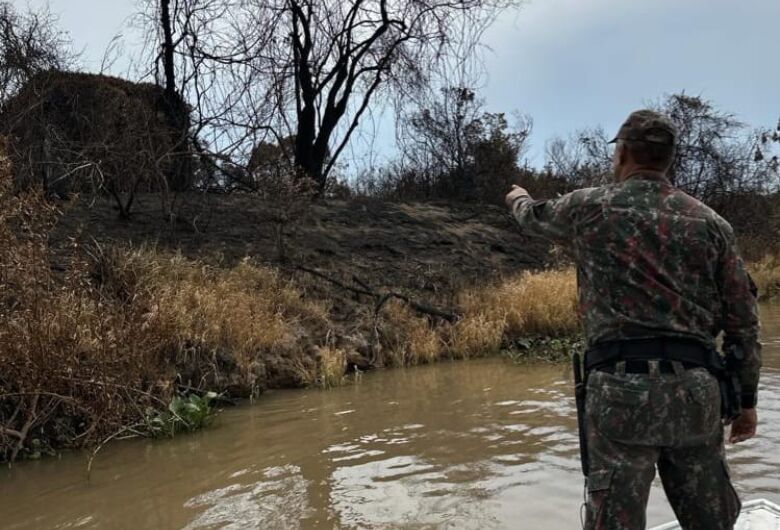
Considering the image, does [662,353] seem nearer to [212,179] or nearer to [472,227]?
[212,179]

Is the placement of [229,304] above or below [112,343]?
above

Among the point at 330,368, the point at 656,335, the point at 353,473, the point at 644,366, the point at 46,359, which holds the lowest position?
the point at 353,473

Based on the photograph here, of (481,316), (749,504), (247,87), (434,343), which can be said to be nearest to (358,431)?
(749,504)

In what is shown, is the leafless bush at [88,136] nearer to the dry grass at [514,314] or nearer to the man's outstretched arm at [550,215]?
the dry grass at [514,314]

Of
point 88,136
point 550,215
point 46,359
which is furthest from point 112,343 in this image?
point 88,136

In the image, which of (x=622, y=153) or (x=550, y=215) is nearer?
(x=622, y=153)

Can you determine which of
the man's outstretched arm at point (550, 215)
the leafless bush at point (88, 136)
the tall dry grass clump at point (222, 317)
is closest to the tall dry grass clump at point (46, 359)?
the tall dry grass clump at point (222, 317)

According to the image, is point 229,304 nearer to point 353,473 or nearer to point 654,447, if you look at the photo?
point 353,473

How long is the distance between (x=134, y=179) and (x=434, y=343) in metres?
5.46

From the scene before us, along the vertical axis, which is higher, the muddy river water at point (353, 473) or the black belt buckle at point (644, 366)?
the black belt buckle at point (644, 366)

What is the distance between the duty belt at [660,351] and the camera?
99.3 inches

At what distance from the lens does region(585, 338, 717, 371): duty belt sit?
99.3 inches

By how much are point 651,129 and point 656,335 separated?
79cm

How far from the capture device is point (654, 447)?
2508mm
